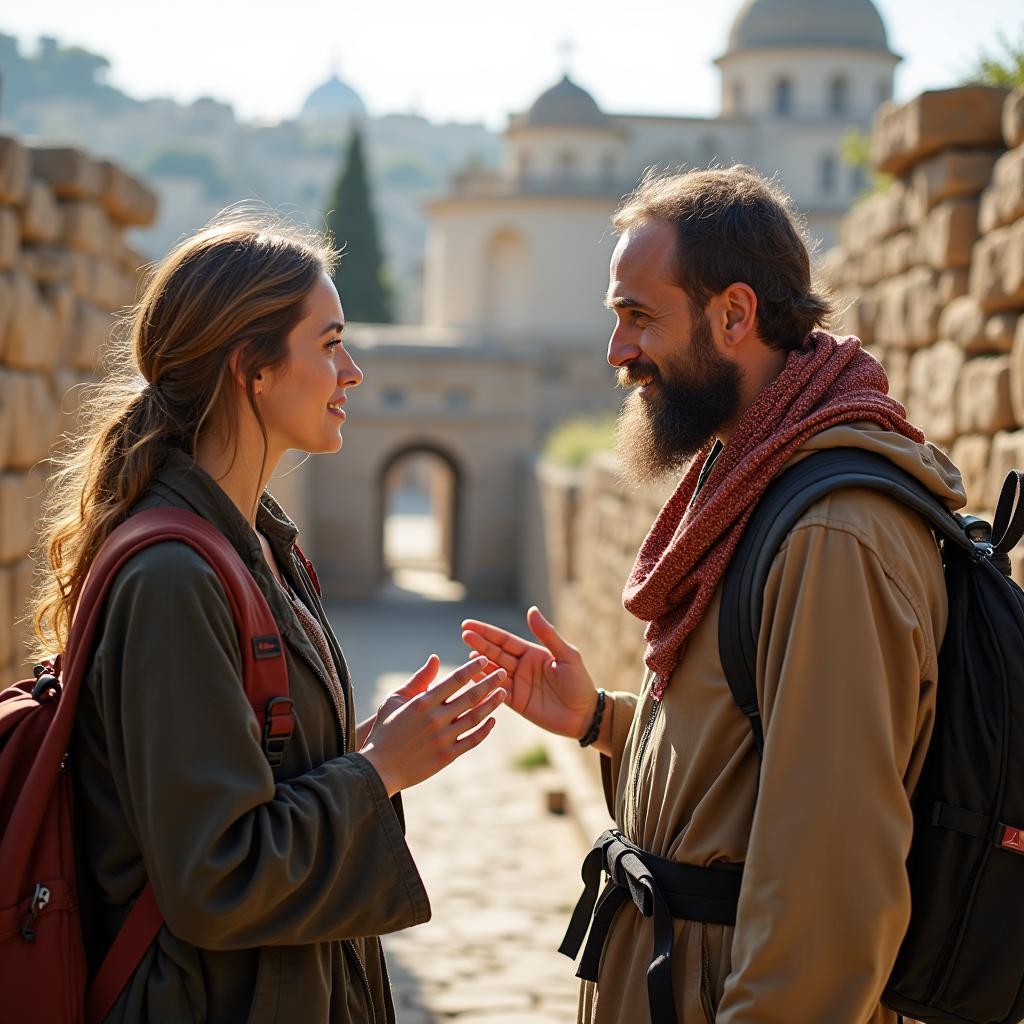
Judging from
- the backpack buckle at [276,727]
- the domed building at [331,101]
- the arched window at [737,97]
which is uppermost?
the domed building at [331,101]

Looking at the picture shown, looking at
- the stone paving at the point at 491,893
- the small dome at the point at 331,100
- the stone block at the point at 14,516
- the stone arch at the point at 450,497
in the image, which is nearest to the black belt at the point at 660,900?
the stone paving at the point at 491,893

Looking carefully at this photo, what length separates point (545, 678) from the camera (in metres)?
3.23

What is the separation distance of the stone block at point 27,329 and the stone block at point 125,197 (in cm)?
130

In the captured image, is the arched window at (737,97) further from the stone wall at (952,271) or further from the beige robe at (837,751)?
the beige robe at (837,751)

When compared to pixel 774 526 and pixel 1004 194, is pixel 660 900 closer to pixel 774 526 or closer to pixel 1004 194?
pixel 774 526

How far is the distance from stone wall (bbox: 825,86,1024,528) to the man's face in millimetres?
1892

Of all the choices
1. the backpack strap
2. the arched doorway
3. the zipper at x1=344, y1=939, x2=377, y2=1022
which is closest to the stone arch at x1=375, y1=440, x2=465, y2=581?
the arched doorway

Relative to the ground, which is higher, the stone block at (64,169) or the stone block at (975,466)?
the stone block at (64,169)

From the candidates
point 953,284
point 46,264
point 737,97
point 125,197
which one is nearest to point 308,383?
point 953,284

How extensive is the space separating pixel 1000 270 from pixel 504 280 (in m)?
35.7

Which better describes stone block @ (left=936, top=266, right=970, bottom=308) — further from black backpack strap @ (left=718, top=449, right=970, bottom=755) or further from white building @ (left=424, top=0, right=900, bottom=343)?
white building @ (left=424, top=0, right=900, bottom=343)

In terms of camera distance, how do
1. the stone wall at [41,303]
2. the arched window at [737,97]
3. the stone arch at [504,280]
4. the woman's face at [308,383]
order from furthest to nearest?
the arched window at [737,97], the stone arch at [504,280], the stone wall at [41,303], the woman's face at [308,383]

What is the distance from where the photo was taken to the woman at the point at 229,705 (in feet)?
7.07

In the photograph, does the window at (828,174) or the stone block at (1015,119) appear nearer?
the stone block at (1015,119)
